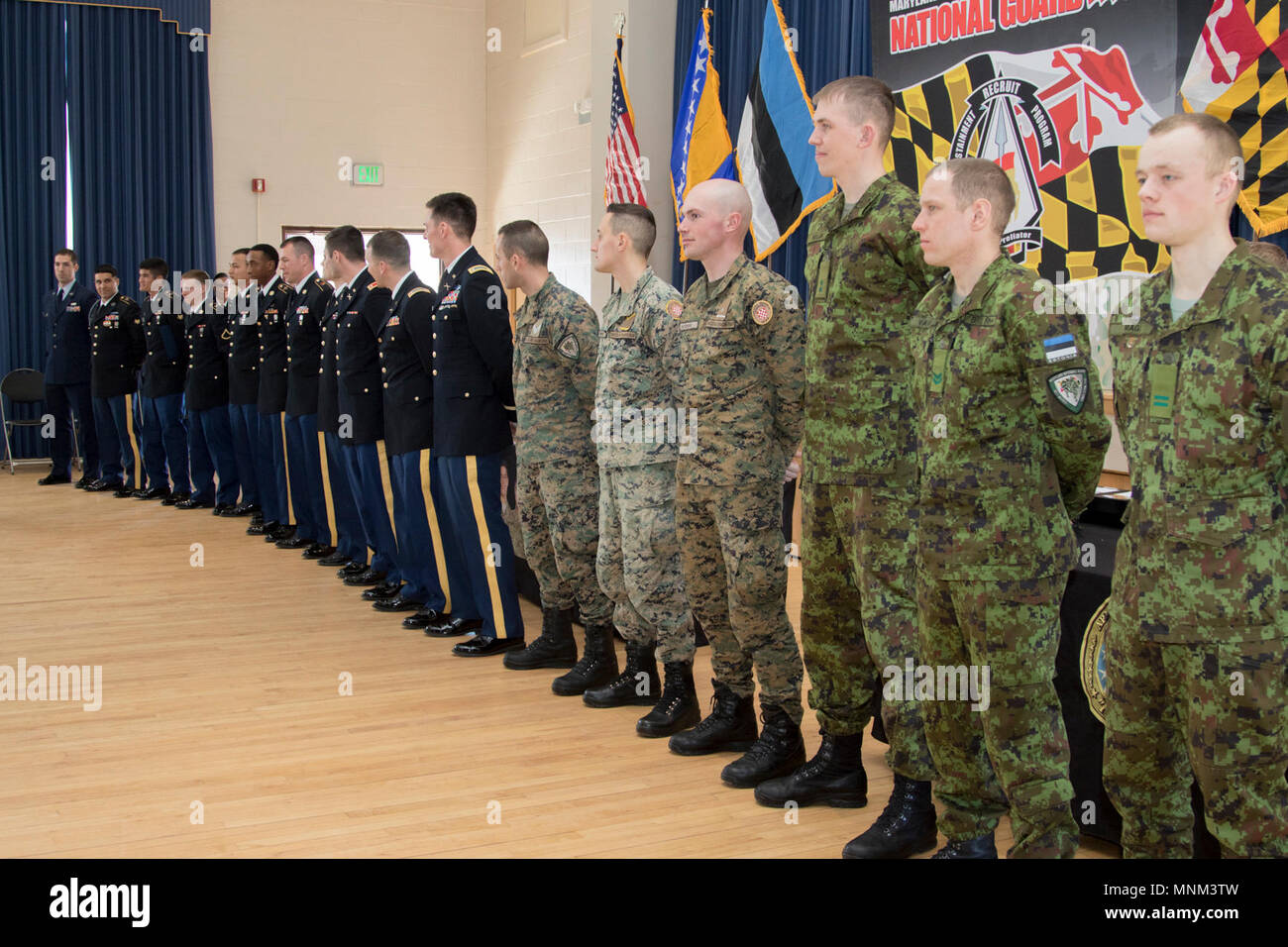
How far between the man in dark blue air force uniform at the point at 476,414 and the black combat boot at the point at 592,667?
521 millimetres

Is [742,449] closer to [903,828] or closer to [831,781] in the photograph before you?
[831,781]

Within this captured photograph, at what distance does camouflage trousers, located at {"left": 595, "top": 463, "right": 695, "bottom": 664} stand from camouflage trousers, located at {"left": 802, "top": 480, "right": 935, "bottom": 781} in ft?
2.27

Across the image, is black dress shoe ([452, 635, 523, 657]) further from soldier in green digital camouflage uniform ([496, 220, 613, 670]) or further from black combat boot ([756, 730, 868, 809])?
black combat boot ([756, 730, 868, 809])

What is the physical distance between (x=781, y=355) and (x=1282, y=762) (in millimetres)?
1516

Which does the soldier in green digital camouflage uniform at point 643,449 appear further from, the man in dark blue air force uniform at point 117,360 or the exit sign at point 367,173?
the exit sign at point 367,173

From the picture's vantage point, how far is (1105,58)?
5184 millimetres

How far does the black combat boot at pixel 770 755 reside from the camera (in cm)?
324

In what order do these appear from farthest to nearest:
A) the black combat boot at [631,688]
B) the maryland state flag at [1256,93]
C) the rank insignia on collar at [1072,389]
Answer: the maryland state flag at [1256,93] < the black combat boot at [631,688] < the rank insignia on collar at [1072,389]

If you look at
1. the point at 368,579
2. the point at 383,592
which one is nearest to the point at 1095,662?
the point at 383,592

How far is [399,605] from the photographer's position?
206 inches

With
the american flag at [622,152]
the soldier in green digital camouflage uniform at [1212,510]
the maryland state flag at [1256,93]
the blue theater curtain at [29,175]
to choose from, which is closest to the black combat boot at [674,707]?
the soldier in green digital camouflage uniform at [1212,510]

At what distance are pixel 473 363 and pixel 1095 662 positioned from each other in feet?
8.35

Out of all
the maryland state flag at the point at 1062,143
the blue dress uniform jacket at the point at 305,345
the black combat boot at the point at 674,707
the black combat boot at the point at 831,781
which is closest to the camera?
the black combat boot at the point at 831,781

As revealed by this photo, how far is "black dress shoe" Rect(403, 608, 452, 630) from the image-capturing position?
496cm
